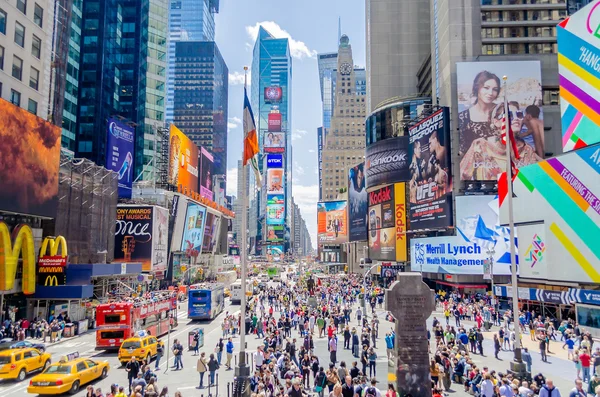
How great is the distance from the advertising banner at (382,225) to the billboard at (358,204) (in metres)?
15.0

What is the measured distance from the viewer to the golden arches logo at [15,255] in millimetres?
34812

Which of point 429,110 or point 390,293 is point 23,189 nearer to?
point 390,293

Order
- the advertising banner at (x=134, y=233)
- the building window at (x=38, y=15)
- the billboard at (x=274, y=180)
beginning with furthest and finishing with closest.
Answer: the billboard at (x=274, y=180), the advertising banner at (x=134, y=233), the building window at (x=38, y=15)

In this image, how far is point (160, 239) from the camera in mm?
69062

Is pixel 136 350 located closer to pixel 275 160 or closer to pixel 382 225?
pixel 382 225

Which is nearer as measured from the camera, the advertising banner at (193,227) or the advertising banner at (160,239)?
the advertising banner at (160,239)

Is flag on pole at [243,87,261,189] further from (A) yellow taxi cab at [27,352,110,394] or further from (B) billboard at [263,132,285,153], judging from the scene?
(B) billboard at [263,132,285,153]

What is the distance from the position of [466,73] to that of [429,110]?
10.1 meters

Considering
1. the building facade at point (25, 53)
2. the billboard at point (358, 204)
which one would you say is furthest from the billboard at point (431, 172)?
the building facade at point (25, 53)

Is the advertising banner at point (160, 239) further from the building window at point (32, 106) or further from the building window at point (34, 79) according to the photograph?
the building window at point (34, 79)

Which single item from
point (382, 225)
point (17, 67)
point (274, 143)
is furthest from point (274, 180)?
point (17, 67)

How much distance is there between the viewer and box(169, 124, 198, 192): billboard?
79.4 meters

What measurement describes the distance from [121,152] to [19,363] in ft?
152

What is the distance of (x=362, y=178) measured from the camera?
4099 inches
